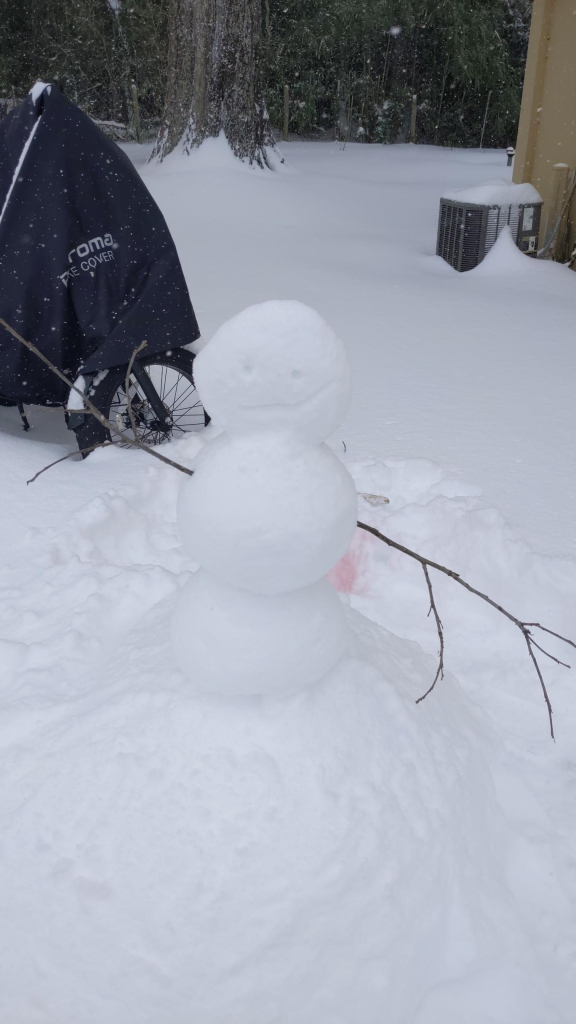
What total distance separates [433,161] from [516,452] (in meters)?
12.4

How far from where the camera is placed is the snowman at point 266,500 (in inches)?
52.2

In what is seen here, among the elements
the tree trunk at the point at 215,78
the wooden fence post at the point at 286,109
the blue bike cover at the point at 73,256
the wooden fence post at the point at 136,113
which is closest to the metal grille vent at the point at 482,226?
the tree trunk at the point at 215,78

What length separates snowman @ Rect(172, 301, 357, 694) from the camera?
52.2 inches

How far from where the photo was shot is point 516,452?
11.5ft

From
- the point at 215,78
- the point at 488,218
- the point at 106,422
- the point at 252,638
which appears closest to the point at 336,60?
the point at 215,78

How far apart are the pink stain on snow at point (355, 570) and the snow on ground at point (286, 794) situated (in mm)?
10

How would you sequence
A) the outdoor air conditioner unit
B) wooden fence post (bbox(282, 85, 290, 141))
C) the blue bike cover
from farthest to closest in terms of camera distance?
1. wooden fence post (bbox(282, 85, 290, 141))
2. the outdoor air conditioner unit
3. the blue bike cover

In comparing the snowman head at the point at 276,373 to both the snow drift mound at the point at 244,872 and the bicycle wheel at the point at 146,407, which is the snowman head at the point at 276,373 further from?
the bicycle wheel at the point at 146,407

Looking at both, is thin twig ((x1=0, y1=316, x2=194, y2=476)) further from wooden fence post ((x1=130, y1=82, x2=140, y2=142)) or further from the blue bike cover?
wooden fence post ((x1=130, y1=82, x2=140, y2=142))

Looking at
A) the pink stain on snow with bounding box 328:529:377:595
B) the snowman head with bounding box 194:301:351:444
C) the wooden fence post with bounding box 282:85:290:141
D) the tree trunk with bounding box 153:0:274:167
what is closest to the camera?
the snowman head with bounding box 194:301:351:444

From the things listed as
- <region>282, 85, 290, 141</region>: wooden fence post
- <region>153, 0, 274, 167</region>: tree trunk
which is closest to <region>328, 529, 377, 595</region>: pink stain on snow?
<region>153, 0, 274, 167</region>: tree trunk

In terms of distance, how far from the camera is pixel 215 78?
350 inches

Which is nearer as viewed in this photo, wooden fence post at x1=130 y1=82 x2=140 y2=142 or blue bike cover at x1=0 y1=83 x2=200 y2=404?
blue bike cover at x1=0 y1=83 x2=200 y2=404

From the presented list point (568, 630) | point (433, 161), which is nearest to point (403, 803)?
point (568, 630)
